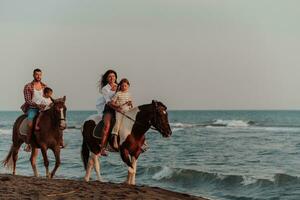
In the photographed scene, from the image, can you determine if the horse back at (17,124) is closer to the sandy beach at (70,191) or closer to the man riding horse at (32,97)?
the man riding horse at (32,97)

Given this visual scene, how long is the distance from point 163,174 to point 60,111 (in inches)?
362

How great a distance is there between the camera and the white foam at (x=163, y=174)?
19.5 metres

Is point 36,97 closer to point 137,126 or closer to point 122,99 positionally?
point 122,99

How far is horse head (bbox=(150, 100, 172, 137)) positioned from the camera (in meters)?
10.1

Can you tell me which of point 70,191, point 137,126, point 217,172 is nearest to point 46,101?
point 137,126

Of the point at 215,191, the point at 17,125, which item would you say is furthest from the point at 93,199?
the point at 215,191

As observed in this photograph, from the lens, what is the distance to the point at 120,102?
10625 mm

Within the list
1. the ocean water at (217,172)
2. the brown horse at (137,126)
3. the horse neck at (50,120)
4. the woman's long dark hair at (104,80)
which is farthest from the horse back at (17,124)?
the brown horse at (137,126)

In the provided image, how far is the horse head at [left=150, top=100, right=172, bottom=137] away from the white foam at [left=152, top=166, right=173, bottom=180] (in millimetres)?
9380

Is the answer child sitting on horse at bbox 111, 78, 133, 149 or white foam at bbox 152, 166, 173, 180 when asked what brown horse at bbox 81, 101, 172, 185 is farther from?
white foam at bbox 152, 166, 173, 180

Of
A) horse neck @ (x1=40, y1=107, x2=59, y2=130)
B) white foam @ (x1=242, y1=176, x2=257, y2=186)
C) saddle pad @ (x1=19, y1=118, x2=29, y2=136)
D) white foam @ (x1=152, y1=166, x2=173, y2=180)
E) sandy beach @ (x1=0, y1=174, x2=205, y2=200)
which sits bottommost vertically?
white foam @ (x1=152, y1=166, x2=173, y2=180)

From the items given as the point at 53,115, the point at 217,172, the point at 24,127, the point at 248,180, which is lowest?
the point at 217,172

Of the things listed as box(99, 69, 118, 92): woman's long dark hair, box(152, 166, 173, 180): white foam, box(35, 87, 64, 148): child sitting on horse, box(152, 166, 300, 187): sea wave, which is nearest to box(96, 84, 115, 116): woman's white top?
box(99, 69, 118, 92): woman's long dark hair

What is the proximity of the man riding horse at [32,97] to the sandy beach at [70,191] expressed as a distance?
1469mm
